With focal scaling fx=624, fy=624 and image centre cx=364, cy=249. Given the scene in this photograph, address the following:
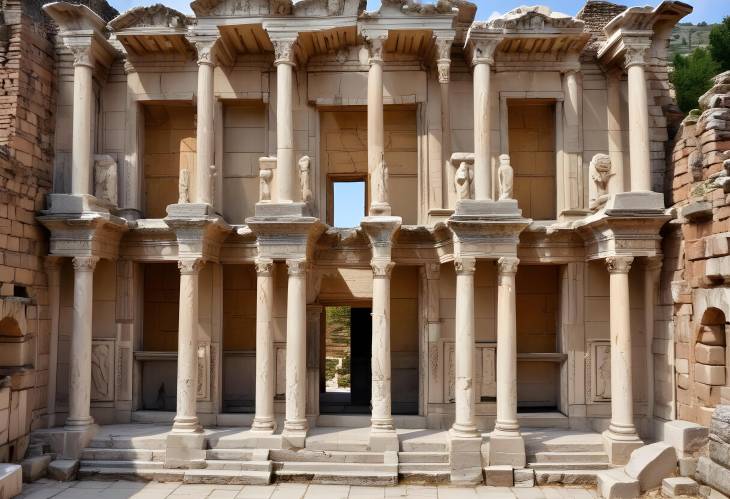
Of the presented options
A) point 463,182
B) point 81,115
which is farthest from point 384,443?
point 81,115

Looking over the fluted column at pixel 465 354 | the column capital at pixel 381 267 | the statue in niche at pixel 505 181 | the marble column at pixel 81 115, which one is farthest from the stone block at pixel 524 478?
the marble column at pixel 81 115

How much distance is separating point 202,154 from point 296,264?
9.70ft

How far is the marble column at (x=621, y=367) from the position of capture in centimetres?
1159

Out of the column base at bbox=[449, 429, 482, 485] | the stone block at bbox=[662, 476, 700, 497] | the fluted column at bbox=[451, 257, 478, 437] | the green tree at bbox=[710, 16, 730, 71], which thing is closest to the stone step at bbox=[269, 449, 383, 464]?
the column base at bbox=[449, 429, 482, 485]

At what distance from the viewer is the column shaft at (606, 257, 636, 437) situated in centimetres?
1165

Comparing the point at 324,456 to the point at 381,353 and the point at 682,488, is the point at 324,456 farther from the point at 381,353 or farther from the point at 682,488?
the point at 682,488

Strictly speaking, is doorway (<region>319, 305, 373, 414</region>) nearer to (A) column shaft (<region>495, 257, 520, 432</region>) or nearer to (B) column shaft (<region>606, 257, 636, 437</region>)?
(A) column shaft (<region>495, 257, 520, 432</region>)

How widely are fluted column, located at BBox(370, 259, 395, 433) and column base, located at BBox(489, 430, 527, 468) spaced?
6.36 feet

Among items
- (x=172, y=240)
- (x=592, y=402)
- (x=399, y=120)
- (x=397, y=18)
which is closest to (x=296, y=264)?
(x=172, y=240)

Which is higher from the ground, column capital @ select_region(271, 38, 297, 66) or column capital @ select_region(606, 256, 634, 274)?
column capital @ select_region(271, 38, 297, 66)

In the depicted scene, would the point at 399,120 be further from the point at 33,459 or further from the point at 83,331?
the point at 33,459

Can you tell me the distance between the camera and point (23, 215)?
39.1 feet

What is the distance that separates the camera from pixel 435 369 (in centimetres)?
1301

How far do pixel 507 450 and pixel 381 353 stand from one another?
293 cm
